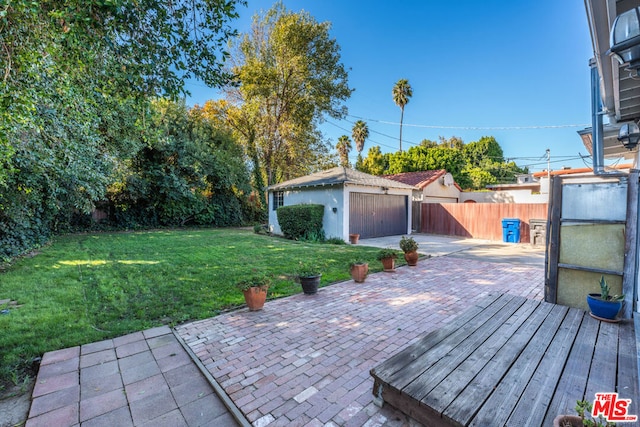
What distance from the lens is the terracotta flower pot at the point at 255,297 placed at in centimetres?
397

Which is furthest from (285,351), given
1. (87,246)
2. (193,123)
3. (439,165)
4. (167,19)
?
(439,165)

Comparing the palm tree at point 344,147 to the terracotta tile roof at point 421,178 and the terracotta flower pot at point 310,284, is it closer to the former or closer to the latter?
the terracotta tile roof at point 421,178

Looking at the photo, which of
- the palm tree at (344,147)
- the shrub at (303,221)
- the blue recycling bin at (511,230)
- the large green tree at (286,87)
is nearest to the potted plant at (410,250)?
the shrub at (303,221)

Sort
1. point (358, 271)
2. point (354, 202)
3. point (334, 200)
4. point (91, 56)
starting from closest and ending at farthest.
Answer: point (91, 56)
point (358, 271)
point (334, 200)
point (354, 202)

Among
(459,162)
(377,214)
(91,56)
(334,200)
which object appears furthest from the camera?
(459,162)

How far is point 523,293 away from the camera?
4.81m

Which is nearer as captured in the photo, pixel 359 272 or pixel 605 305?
pixel 605 305

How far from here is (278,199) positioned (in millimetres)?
14961

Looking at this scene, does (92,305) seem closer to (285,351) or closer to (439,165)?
(285,351)

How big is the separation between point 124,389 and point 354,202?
33.7ft

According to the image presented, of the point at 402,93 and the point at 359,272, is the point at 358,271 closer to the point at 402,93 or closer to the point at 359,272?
the point at 359,272

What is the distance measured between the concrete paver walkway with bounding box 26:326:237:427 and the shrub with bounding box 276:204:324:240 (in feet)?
29.4

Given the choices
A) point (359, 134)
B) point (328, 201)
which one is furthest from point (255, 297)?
point (359, 134)

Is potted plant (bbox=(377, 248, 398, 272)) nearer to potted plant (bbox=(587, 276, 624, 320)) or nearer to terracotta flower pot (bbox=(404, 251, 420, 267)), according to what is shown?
terracotta flower pot (bbox=(404, 251, 420, 267))
